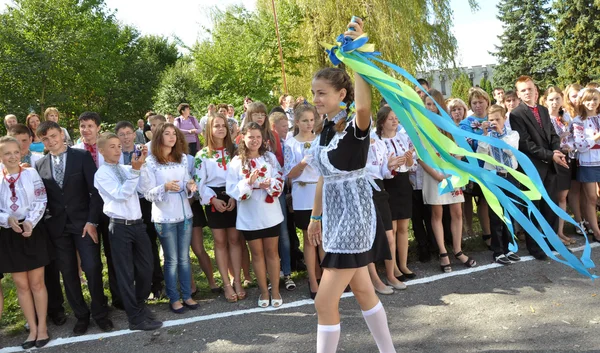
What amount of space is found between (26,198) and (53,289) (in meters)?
1.07

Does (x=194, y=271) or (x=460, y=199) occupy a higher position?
(x=460, y=199)

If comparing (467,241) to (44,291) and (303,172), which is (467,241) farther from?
(44,291)

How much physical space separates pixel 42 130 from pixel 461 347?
4256mm

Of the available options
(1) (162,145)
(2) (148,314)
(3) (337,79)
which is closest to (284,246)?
(2) (148,314)

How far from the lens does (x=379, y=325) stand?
11.2 ft

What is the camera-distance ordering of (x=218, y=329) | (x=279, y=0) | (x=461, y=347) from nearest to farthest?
(x=461, y=347)
(x=218, y=329)
(x=279, y=0)

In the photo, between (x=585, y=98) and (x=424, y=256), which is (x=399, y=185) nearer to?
(x=424, y=256)

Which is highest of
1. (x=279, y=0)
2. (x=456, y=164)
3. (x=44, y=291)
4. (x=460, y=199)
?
(x=279, y=0)

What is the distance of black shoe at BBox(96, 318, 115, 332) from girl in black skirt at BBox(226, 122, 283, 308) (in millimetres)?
1451

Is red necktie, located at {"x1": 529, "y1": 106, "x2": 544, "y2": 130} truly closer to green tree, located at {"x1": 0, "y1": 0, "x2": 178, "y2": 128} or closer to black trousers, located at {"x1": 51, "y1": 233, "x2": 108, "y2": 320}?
black trousers, located at {"x1": 51, "y1": 233, "x2": 108, "y2": 320}

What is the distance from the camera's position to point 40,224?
191 inches

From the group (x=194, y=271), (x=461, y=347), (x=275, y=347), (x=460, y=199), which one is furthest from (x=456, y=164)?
(x=194, y=271)

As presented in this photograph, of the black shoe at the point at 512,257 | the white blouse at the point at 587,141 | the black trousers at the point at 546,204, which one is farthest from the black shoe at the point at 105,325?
the white blouse at the point at 587,141

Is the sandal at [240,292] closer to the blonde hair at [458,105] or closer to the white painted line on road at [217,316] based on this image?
the white painted line on road at [217,316]
